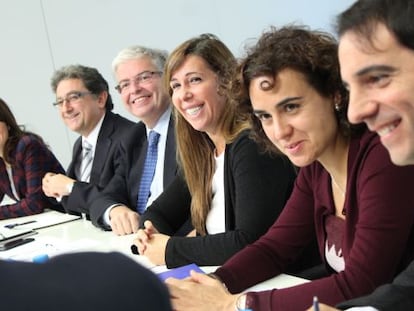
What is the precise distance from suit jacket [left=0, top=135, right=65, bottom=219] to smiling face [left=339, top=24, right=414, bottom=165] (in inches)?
87.5

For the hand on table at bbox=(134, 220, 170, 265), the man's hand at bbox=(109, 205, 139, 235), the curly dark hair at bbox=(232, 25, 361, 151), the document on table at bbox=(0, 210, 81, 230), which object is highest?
the curly dark hair at bbox=(232, 25, 361, 151)

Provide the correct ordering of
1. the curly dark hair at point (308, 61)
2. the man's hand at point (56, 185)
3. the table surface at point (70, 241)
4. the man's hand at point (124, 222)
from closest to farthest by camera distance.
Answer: the curly dark hair at point (308, 61)
the table surface at point (70, 241)
the man's hand at point (124, 222)
the man's hand at point (56, 185)

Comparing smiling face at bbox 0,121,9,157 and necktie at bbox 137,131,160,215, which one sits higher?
smiling face at bbox 0,121,9,157

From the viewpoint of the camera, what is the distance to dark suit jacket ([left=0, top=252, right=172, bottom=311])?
26 cm

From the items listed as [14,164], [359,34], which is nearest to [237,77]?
[359,34]

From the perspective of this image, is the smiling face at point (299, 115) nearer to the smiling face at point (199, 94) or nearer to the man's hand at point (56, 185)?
the smiling face at point (199, 94)

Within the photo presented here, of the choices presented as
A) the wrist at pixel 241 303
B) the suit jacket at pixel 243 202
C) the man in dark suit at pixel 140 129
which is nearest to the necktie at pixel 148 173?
the man in dark suit at pixel 140 129

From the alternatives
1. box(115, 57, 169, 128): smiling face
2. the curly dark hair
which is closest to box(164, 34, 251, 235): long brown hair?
the curly dark hair

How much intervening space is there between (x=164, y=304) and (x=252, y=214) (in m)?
1.24

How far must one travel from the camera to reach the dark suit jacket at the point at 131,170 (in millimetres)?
2150

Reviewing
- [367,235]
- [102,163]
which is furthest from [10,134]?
[367,235]

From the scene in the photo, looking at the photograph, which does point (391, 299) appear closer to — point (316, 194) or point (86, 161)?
point (316, 194)

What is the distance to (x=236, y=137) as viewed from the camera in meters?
1.70

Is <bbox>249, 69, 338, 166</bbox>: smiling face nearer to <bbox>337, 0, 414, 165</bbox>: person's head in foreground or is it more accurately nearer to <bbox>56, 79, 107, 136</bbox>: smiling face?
<bbox>337, 0, 414, 165</bbox>: person's head in foreground
